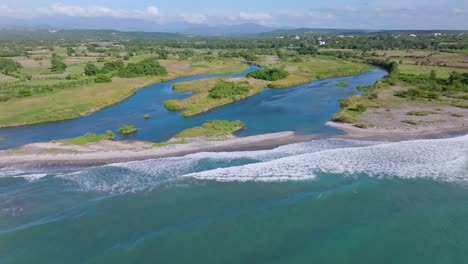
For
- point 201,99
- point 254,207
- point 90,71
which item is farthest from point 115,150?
point 90,71

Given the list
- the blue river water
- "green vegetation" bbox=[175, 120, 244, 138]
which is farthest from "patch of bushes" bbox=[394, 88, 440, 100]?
"green vegetation" bbox=[175, 120, 244, 138]

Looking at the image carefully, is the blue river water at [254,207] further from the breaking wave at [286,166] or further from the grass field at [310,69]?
the grass field at [310,69]

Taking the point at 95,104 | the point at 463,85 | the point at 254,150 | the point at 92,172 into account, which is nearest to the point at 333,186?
the point at 254,150

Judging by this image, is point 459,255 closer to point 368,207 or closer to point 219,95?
point 368,207

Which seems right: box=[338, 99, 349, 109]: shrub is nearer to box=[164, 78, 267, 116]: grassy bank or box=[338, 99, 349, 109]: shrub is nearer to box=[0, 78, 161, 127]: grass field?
box=[164, 78, 267, 116]: grassy bank

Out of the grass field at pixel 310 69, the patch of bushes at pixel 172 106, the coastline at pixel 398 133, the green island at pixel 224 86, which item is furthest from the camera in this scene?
the grass field at pixel 310 69

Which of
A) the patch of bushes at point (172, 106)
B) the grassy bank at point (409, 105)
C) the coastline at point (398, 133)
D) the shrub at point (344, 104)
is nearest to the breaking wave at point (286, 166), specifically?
the coastline at point (398, 133)

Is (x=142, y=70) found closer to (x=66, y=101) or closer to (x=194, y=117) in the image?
(x=66, y=101)
